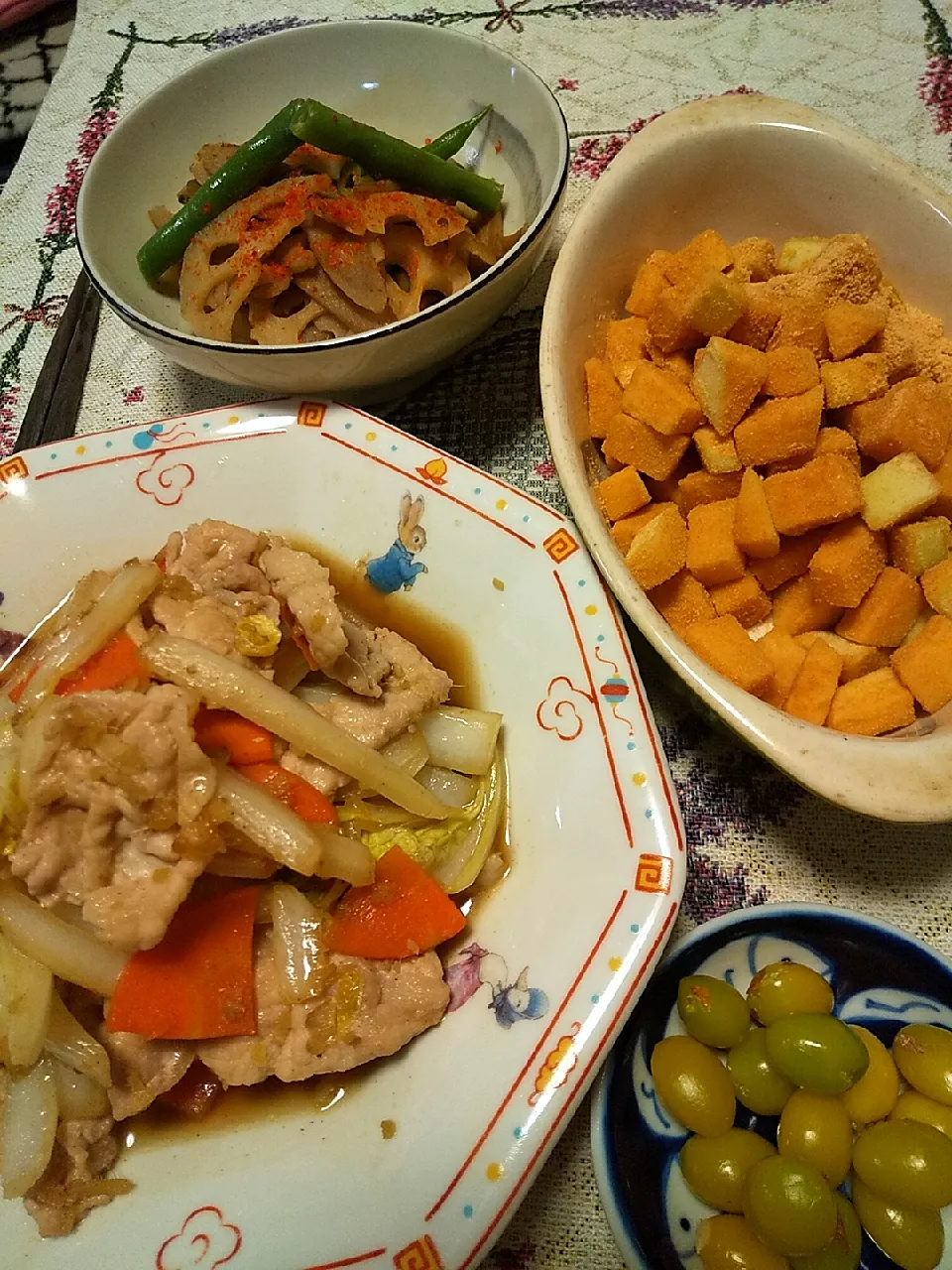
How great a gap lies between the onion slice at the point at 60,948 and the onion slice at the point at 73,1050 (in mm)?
57

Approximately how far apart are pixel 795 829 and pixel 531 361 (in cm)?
112

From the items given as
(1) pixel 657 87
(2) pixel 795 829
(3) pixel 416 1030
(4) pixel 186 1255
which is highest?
(1) pixel 657 87

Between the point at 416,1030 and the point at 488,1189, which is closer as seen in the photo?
the point at 488,1189

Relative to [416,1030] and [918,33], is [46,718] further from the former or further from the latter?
[918,33]

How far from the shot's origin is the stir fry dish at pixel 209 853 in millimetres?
1230

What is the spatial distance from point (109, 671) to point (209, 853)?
0.36m

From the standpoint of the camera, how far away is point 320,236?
1688 millimetres

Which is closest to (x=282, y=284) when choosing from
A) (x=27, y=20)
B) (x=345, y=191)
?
(x=345, y=191)

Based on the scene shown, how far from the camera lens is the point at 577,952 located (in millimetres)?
1208

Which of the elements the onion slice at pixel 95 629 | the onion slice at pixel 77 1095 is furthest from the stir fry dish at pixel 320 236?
the onion slice at pixel 77 1095

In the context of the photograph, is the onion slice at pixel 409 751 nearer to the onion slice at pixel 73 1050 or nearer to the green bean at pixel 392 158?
the onion slice at pixel 73 1050

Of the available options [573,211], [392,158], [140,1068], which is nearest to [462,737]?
[140,1068]

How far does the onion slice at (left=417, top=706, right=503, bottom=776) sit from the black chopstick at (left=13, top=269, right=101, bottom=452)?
1.14m

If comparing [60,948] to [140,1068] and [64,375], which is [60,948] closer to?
[140,1068]
